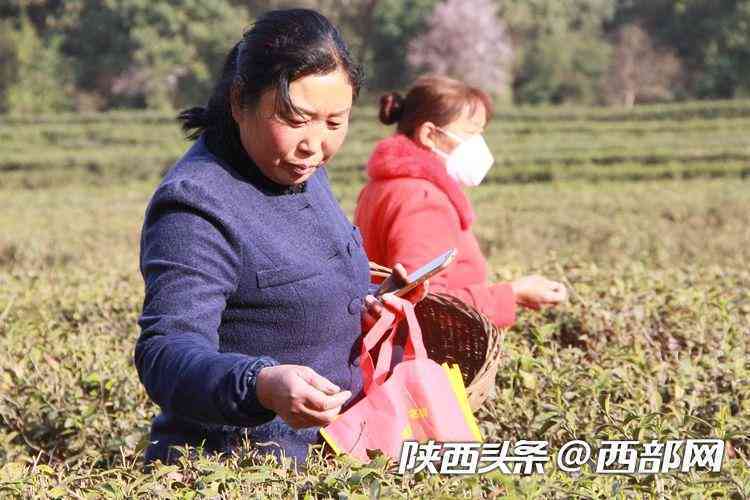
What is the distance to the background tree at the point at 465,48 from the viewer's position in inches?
1511

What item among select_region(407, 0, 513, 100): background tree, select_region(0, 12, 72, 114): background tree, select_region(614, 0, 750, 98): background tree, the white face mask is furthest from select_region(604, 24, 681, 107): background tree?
the white face mask

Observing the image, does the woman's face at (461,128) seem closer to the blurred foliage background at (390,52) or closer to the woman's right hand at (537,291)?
the woman's right hand at (537,291)

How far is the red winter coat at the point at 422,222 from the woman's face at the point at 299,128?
1052 millimetres

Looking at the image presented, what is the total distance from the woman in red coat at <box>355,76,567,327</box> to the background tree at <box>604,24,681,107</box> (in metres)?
37.8

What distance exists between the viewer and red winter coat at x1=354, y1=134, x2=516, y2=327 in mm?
3051

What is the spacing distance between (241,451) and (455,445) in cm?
39

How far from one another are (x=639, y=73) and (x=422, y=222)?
39.0 meters

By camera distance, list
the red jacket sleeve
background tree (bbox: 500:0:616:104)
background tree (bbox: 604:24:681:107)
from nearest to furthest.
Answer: the red jacket sleeve
background tree (bbox: 500:0:616:104)
background tree (bbox: 604:24:681:107)

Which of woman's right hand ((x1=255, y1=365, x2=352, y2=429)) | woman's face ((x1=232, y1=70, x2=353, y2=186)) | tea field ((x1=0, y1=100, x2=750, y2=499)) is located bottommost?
tea field ((x1=0, y1=100, x2=750, y2=499))

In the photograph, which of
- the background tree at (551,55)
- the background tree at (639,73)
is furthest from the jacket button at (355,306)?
the background tree at (639,73)

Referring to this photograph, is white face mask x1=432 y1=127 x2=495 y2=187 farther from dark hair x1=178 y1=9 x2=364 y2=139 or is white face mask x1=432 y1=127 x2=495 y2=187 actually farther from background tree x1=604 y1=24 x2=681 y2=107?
background tree x1=604 y1=24 x2=681 y2=107

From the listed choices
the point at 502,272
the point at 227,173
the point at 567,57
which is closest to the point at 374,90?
the point at 567,57

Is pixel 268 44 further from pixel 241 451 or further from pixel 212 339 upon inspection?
pixel 241 451

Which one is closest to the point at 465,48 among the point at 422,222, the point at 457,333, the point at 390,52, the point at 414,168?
the point at 390,52
